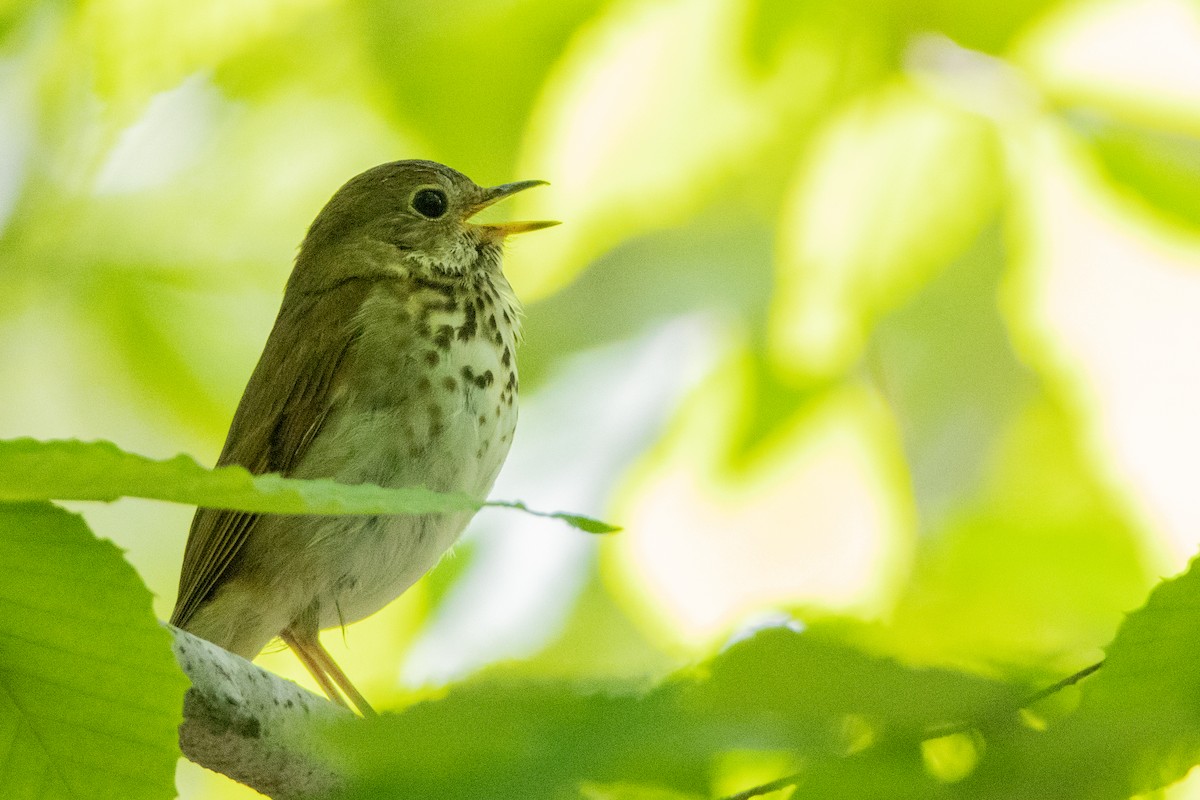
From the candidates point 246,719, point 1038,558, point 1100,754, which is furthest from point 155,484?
point 1038,558

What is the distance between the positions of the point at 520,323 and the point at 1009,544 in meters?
1.35

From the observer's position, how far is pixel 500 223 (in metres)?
3.58

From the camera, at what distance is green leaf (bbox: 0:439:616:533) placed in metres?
0.93

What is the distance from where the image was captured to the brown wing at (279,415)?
120 inches

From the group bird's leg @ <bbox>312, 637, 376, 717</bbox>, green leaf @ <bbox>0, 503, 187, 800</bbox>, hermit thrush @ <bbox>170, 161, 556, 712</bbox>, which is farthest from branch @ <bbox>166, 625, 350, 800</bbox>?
bird's leg @ <bbox>312, 637, 376, 717</bbox>

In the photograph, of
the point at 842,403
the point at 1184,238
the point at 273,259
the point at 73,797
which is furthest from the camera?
the point at 273,259

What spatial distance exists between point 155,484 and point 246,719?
0.77 m

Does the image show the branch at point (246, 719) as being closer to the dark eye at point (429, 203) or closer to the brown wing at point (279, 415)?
the brown wing at point (279, 415)

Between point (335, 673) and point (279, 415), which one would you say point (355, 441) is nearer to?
point (279, 415)

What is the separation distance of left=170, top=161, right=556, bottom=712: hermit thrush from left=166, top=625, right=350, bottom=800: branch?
3.75ft

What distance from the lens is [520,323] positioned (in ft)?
11.2

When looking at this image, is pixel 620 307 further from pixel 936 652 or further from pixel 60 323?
pixel 936 652

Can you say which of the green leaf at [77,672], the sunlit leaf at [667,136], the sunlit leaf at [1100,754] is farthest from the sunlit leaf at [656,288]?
the sunlit leaf at [1100,754]

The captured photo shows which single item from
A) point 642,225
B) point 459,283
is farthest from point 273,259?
point 642,225
